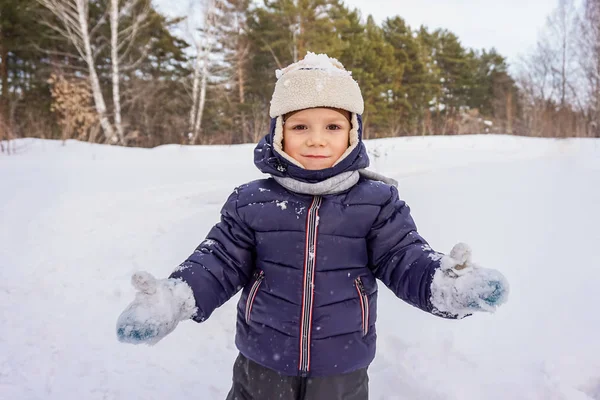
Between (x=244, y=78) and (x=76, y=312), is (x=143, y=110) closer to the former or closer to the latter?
(x=244, y=78)

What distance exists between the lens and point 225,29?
1716cm

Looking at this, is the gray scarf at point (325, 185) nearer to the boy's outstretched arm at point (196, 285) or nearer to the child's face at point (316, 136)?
the child's face at point (316, 136)

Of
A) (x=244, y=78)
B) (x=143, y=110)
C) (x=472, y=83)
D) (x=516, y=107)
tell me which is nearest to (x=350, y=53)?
(x=244, y=78)

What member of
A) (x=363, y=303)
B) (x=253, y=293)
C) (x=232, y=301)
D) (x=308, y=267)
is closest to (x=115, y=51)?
(x=232, y=301)

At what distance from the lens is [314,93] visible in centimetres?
148

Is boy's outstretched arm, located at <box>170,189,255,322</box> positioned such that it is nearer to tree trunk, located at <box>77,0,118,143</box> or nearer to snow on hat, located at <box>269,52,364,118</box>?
snow on hat, located at <box>269,52,364,118</box>

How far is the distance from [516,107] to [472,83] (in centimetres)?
410

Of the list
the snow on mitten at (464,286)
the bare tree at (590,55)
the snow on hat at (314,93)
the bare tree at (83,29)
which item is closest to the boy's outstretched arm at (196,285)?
the snow on hat at (314,93)

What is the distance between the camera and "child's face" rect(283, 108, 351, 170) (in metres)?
1.44

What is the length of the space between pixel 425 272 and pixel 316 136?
24.1 inches

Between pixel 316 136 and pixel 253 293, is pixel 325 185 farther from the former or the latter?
pixel 253 293

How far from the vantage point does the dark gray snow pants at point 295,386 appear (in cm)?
135

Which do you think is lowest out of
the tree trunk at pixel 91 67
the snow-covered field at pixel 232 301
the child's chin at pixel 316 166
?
the snow-covered field at pixel 232 301

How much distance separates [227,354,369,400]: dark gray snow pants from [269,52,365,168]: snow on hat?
30.4 inches
